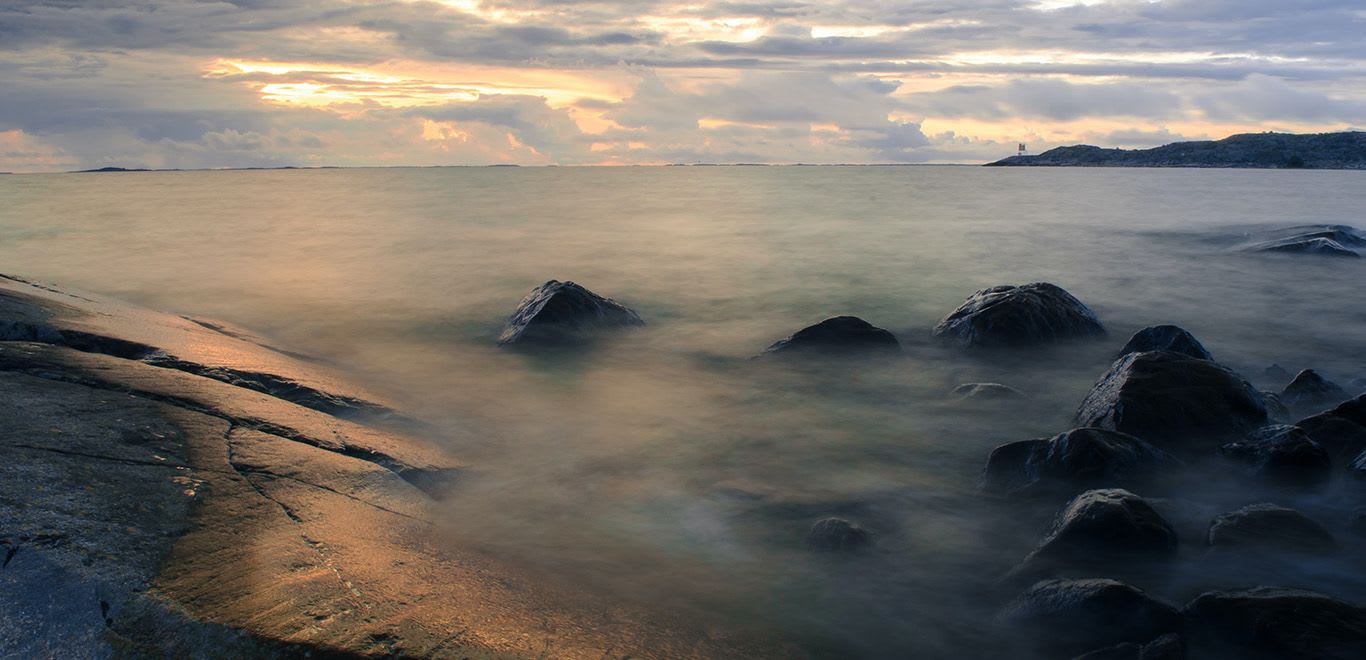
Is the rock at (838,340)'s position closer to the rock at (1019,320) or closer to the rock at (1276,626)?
A: the rock at (1019,320)

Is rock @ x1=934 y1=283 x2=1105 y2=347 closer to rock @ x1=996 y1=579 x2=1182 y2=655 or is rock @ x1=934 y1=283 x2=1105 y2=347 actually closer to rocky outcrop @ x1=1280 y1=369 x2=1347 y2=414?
rocky outcrop @ x1=1280 y1=369 x2=1347 y2=414

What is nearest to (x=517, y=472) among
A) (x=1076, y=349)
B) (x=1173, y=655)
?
(x=1173, y=655)

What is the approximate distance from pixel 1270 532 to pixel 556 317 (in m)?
7.93

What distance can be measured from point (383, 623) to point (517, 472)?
3.05m

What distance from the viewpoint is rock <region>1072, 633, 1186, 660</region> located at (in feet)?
13.3

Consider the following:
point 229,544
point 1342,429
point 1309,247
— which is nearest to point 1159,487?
point 1342,429

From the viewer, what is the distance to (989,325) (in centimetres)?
1061

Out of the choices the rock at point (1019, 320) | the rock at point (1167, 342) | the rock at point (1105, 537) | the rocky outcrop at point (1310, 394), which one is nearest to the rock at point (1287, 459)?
the rock at point (1105, 537)

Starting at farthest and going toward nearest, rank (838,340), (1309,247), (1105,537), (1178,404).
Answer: (1309,247), (838,340), (1178,404), (1105,537)

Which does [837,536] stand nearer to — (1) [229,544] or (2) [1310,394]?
(1) [229,544]

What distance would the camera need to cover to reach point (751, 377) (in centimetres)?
995

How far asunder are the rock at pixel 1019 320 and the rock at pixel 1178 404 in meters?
2.83

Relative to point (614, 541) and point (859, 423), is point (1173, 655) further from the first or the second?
point (859, 423)

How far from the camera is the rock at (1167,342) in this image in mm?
9047
